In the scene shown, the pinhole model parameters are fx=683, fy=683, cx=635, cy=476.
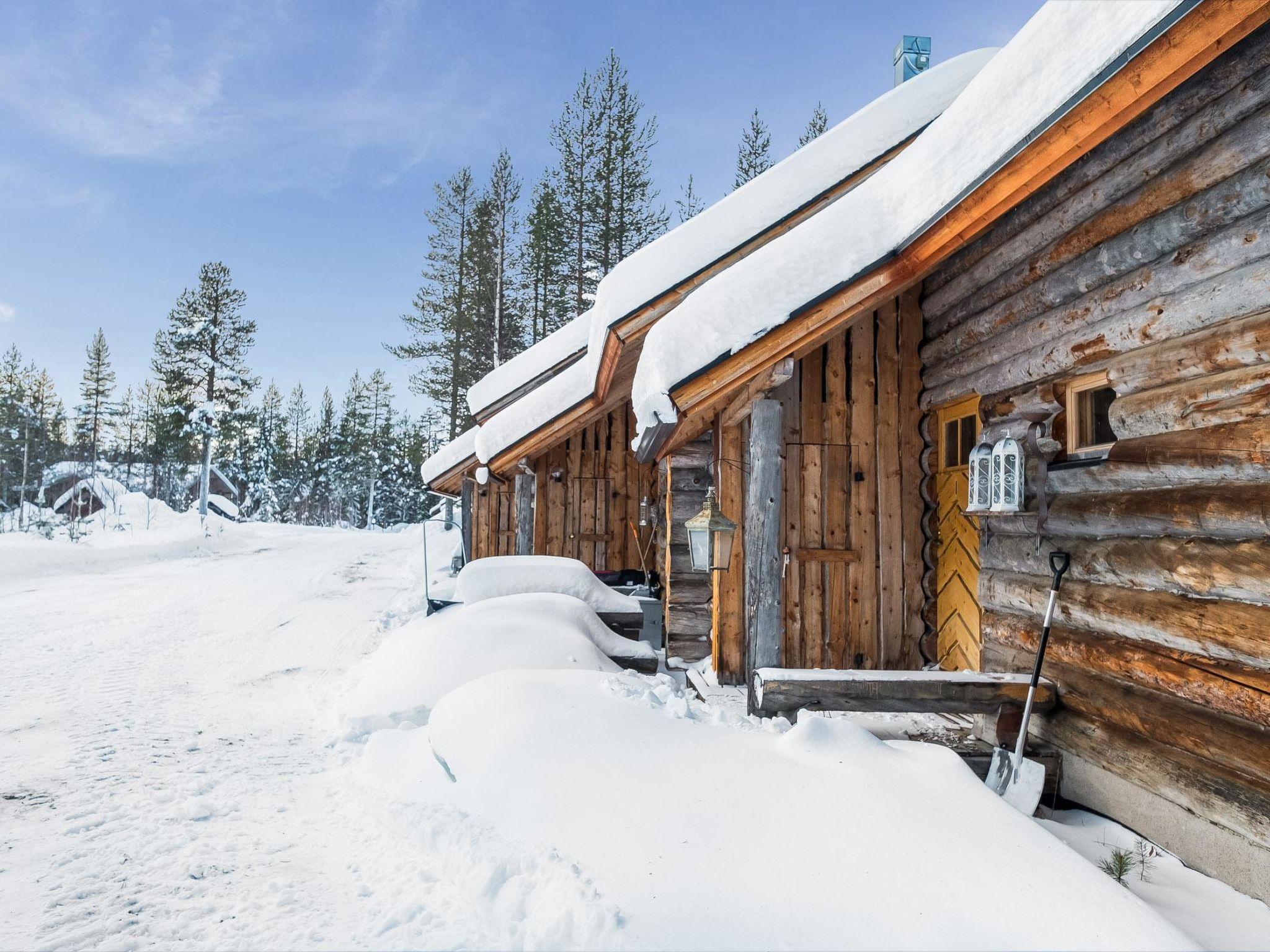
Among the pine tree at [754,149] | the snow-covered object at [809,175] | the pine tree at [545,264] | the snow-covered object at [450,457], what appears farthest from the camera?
the pine tree at [545,264]

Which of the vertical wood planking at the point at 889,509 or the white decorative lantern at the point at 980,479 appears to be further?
the vertical wood planking at the point at 889,509

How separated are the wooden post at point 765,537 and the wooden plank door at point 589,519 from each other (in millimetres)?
7289

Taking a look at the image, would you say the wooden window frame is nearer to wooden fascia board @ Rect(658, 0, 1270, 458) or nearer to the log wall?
the log wall

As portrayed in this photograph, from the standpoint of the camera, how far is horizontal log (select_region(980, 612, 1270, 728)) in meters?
3.15

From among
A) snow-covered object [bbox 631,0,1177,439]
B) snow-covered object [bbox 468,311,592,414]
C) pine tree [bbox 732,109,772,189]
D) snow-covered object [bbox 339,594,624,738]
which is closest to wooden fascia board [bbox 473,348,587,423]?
snow-covered object [bbox 468,311,592,414]

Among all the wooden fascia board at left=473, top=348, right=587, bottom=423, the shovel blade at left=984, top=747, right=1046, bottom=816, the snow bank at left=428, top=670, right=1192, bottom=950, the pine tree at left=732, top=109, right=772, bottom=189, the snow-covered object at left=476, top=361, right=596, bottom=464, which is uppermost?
the pine tree at left=732, top=109, right=772, bottom=189

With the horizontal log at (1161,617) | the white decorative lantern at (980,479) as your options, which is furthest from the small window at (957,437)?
the horizontal log at (1161,617)

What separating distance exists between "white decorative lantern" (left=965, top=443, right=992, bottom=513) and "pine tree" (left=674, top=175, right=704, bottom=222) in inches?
879

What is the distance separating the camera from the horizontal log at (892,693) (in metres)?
4.49

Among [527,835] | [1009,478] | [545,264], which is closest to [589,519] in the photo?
Answer: [1009,478]

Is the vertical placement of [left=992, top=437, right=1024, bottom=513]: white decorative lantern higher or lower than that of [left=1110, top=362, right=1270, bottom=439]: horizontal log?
lower

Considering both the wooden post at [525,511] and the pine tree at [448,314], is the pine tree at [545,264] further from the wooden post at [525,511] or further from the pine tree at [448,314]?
the wooden post at [525,511]

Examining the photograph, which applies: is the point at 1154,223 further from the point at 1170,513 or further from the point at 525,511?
the point at 525,511

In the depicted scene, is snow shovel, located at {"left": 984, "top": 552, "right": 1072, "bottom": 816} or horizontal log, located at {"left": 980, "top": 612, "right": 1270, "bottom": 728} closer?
horizontal log, located at {"left": 980, "top": 612, "right": 1270, "bottom": 728}
